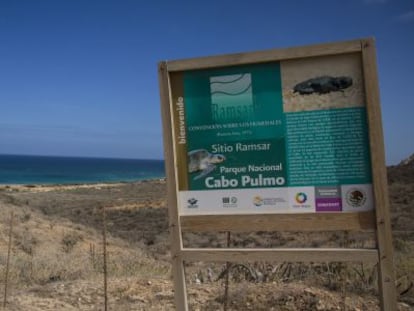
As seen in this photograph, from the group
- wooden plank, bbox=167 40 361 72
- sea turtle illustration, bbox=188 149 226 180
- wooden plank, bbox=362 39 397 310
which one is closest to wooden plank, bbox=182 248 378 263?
wooden plank, bbox=362 39 397 310

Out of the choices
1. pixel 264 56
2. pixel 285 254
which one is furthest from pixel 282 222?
pixel 264 56

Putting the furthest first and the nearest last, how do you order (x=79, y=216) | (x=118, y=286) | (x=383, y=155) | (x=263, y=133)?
(x=79, y=216) < (x=118, y=286) < (x=263, y=133) < (x=383, y=155)

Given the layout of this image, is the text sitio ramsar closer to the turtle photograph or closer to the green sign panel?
the green sign panel

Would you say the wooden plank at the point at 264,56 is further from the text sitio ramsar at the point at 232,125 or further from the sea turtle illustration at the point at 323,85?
the text sitio ramsar at the point at 232,125

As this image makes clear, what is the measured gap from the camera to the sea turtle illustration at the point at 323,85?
415 cm

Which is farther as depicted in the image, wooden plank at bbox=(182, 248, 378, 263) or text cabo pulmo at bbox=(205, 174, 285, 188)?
text cabo pulmo at bbox=(205, 174, 285, 188)

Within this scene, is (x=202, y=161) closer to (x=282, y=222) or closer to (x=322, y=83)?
(x=282, y=222)

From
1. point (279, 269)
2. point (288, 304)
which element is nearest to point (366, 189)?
point (288, 304)

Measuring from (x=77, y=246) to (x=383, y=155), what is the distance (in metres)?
13.2

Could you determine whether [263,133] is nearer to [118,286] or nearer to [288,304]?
[288,304]

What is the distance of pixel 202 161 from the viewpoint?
4.54 m

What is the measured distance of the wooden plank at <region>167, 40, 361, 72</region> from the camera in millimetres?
4086

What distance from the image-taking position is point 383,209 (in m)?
4.01

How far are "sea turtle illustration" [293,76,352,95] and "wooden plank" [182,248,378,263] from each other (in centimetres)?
129
